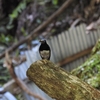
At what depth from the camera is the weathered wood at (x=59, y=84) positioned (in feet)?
8.20

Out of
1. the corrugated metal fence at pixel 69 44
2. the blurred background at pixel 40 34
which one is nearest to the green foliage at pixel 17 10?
the blurred background at pixel 40 34

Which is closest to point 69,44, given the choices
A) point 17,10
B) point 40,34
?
point 40,34

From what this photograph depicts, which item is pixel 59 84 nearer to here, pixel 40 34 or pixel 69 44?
pixel 69 44

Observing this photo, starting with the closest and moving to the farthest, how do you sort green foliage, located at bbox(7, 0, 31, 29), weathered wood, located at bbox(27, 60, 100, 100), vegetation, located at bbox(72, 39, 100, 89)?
weathered wood, located at bbox(27, 60, 100, 100)
vegetation, located at bbox(72, 39, 100, 89)
green foliage, located at bbox(7, 0, 31, 29)

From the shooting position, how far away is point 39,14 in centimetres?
1255

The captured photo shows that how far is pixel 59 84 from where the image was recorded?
2521mm

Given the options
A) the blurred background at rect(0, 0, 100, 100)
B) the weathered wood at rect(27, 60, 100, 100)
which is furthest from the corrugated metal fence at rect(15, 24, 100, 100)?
the weathered wood at rect(27, 60, 100, 100)

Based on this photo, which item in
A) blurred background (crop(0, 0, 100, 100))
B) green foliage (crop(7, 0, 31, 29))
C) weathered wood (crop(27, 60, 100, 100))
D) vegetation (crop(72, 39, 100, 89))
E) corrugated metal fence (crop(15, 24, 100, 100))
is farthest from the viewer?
green foliage (crop(7, 0, 31, 29))

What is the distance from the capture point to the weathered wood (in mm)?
2498

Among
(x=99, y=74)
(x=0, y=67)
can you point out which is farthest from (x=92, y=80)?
(x=0, y=67)

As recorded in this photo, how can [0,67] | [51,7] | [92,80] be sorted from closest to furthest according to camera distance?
[92,80]
[0,67]
[51,7]

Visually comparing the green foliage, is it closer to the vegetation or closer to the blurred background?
the blurred background

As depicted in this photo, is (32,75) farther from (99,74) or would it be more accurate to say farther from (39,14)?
(39,14)

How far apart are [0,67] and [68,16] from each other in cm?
342
